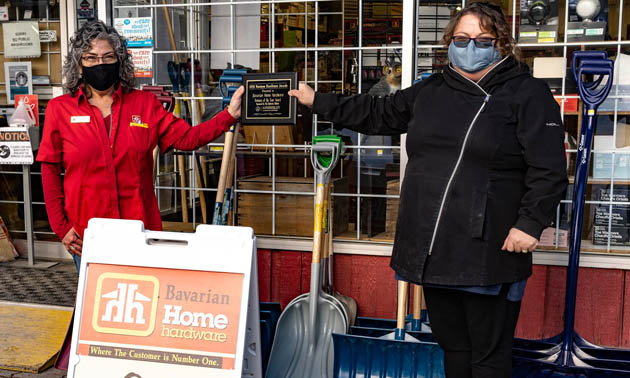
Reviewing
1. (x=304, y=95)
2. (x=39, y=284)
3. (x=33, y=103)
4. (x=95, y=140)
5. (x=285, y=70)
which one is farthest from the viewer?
(x=33, y=103)

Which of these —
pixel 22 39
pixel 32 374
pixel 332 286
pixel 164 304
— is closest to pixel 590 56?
pixel 332 286

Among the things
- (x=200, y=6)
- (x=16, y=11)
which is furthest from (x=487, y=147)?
(x=16, y=11)

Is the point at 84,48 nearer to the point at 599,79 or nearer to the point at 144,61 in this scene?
the point at 144,61

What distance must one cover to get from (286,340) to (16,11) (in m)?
3.49

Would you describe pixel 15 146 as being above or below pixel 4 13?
below

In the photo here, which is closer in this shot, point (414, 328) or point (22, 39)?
point (414, 328)

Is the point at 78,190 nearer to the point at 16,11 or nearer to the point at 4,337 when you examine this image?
the point at 4,337

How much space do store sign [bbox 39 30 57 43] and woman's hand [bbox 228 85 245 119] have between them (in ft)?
9.06

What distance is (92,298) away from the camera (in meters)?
2.74

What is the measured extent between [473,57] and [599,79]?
0.95 meters

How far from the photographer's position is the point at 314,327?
348 centimetres

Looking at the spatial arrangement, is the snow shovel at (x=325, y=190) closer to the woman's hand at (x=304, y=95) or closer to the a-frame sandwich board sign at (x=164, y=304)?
the woman's hand at (x=304, y=95)

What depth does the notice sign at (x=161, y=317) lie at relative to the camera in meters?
2.63

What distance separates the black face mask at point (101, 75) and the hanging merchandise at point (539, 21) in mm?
2014
